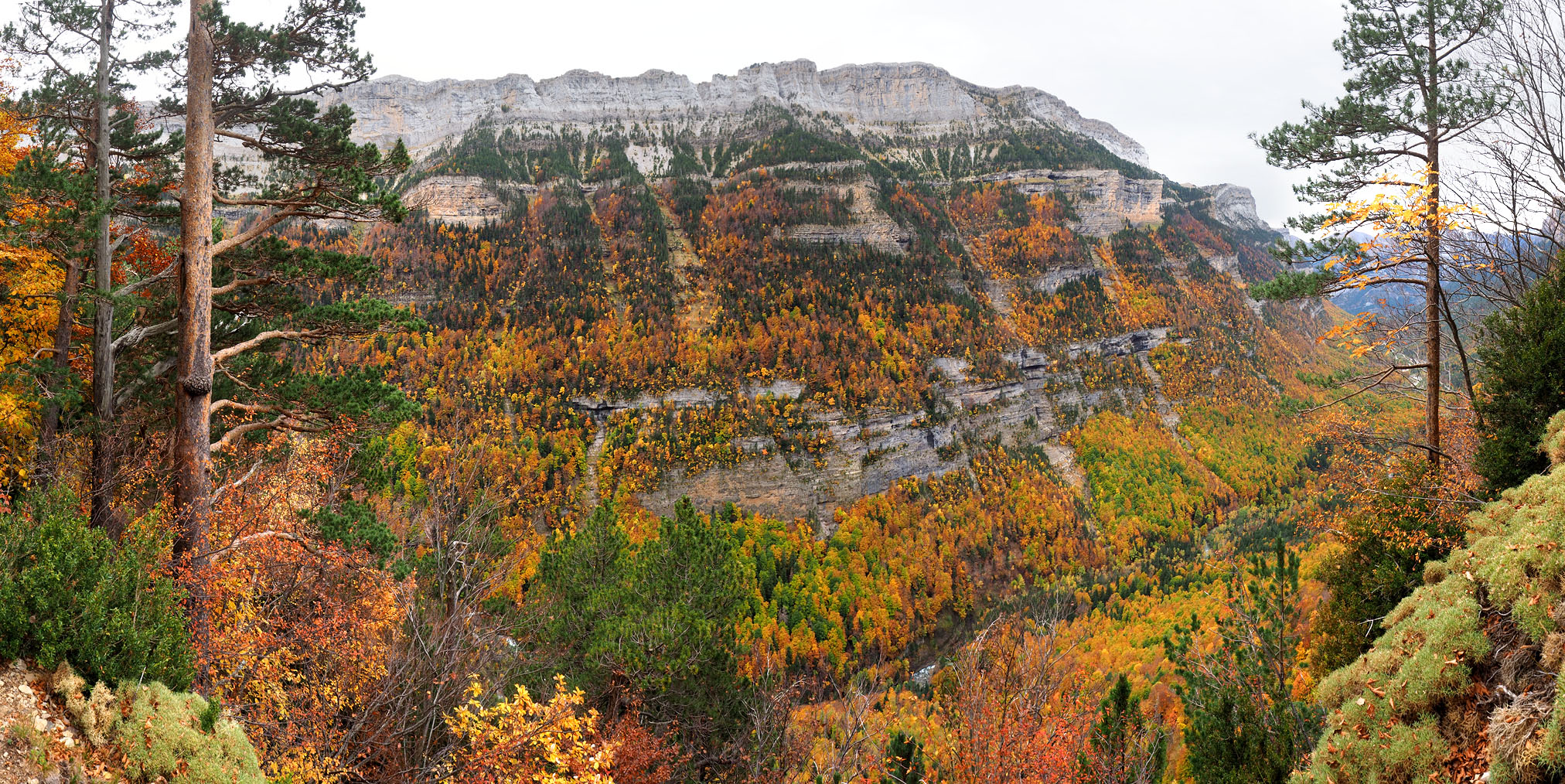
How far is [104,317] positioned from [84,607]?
7.57 meters

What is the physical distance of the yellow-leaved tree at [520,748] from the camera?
8648 millimetres

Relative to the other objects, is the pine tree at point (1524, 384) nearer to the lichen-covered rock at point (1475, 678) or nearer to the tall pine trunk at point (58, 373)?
the lichen-covered rock at point (1475, 678)

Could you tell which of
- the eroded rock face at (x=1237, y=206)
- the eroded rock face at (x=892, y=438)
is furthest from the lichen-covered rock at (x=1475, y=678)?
the eroded rock face at (x=1237, y=206)

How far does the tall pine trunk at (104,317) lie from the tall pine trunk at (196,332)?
285 centimetres

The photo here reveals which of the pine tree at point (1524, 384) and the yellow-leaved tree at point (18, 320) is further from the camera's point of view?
the yellow-leaved tree at point (18, 320)

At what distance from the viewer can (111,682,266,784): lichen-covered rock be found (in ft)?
18.3

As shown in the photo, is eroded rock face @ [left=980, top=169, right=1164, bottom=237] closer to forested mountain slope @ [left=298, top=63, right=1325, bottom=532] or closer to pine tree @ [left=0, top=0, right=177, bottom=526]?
forested mountain slope @ [left=298, top=63, right=1325, bottom=532]

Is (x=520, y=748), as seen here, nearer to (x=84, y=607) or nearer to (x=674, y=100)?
(x=84, y=607)

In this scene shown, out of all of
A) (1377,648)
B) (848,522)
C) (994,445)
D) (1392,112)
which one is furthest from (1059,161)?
(1377,648)

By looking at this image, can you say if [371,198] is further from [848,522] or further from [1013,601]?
[1013,601]

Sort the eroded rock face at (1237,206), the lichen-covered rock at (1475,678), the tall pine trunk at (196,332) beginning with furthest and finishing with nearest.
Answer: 1. the eroded rock face at (1237,206)
2. the tall pine trunk at (196,332)
3. the lichen-covered rock at (1475,678)

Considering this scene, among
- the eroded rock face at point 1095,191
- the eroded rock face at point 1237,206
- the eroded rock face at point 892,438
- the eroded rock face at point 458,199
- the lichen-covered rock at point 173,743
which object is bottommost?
the eroded rock face at point 892,438

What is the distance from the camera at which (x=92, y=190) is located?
31.7 feet

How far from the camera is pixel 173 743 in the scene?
5.80m
